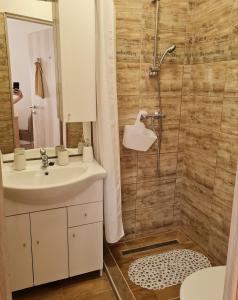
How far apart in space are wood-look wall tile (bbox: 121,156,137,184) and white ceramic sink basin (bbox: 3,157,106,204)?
12.6 inches

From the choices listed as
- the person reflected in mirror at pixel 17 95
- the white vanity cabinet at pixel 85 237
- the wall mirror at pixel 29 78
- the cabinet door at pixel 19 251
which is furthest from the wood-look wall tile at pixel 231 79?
the cabinet door at pixel 19 251

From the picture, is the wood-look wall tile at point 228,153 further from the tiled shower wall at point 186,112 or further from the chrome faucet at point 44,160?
the chrome faucet at point 44,160

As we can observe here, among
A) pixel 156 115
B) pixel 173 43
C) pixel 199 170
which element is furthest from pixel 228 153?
pixel 173 43

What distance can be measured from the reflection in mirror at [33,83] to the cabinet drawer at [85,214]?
1.79ft

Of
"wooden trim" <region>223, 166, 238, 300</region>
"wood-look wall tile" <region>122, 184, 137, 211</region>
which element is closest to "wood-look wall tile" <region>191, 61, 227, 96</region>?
"wood-look wall tile" <region>122, 184, 137, 211</region>

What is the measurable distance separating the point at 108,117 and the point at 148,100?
0.50 m

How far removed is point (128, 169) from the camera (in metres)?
2.32

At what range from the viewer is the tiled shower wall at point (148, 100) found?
2.08 meters

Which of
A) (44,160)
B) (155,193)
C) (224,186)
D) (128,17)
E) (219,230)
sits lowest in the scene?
(219,230)

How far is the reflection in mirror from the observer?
185 centimetres

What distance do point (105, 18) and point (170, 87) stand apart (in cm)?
81

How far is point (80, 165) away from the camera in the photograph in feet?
6.66

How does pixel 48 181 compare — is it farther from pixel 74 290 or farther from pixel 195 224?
pixel 195 224

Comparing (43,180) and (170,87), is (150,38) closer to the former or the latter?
(170,87)
